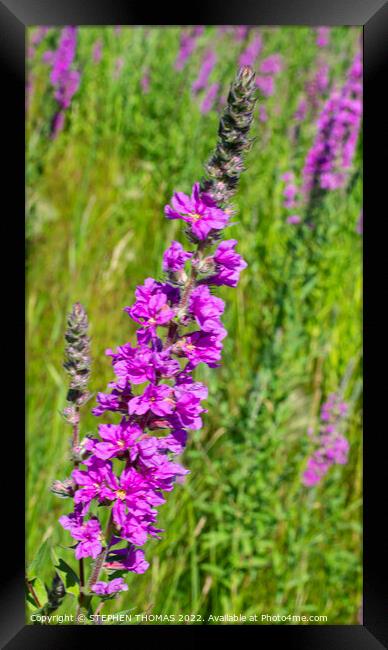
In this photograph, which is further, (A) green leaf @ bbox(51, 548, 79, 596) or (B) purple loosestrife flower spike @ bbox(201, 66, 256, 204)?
(A) green leaf @ bbox(51, 548, 79, 596)

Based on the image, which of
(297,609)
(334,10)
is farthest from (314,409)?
(334,10)

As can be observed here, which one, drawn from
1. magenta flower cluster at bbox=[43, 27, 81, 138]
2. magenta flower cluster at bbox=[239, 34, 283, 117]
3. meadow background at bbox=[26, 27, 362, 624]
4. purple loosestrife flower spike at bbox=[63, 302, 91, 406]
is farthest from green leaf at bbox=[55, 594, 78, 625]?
magenta flower cluster at bbox=[239, 34, 283, 117]

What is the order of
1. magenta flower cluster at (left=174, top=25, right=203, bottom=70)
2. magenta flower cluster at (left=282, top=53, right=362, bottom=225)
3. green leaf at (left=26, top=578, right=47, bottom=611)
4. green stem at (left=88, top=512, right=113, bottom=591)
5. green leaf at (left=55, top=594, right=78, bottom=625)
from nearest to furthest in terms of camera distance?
green stem at (left=88, top=512, right=113, bottom=591), green leaf at (left=26, top=578, right=47, bottom=611), green leaf at (left=55, top=594, right=78, bottom=625), magenta flower cluster at (left=282, top=53, right=362, bottom=225), magenta flower cluster at (left=174, top=25, right=203, bottom=70)

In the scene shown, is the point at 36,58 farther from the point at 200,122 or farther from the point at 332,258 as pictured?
the point at 332,258

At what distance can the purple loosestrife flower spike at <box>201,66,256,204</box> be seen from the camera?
3.14 feet

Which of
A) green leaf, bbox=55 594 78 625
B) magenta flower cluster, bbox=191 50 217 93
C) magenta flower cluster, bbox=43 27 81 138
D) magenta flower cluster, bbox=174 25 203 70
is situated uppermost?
magenta flower cluster, bbox=174 25 203 70

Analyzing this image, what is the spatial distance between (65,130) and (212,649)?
2418 mm

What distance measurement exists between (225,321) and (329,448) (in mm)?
630

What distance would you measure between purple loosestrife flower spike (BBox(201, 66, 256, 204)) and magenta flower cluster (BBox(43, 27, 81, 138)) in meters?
2.03

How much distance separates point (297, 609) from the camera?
6.92 ft

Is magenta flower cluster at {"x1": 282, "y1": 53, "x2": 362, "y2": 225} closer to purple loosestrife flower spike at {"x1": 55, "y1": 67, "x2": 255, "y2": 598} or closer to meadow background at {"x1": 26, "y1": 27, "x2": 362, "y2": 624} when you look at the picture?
meadow background at {"x1": 26, "y1": 27, "x2": 362, "y2": 624}

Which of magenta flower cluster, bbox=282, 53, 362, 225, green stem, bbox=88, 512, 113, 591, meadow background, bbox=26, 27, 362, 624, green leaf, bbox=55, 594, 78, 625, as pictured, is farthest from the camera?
magenta flower cluster, bbox=282, 53, 362, 225
